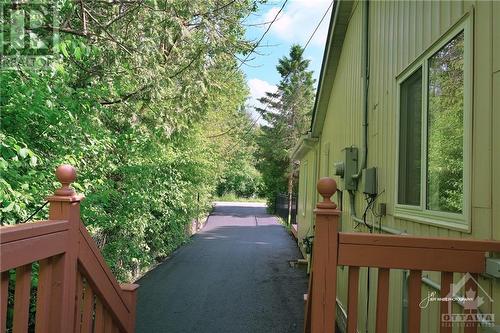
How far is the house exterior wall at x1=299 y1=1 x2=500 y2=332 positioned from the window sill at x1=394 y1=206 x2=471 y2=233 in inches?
1.1

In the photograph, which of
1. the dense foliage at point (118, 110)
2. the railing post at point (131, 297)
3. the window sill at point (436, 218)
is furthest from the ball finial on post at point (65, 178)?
the window sill at point (436, 218)

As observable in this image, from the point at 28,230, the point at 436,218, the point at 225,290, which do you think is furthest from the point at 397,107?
the point at 225,290

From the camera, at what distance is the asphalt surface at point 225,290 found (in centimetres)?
657

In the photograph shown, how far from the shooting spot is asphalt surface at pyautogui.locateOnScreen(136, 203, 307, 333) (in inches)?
259

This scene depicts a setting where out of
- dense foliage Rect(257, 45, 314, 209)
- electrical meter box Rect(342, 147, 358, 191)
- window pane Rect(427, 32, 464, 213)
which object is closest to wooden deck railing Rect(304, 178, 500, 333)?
window pane Rect(427, 32, 464, 213)

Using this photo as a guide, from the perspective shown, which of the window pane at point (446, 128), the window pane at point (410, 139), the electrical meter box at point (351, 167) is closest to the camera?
the window pane at point (446, 128)

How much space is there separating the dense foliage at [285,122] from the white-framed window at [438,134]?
23921 mm

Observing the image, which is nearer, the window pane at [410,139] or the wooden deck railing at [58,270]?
the wooden deck railing at [58,270]

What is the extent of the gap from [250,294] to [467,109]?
6.65 meters

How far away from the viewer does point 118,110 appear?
292 inches

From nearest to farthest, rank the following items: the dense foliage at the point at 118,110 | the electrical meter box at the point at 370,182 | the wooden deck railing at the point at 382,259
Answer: the wooden deck railing at the point at 382,259 < the dense foliage at the point at 118,110 < the electrical meter box at the point at 370,182

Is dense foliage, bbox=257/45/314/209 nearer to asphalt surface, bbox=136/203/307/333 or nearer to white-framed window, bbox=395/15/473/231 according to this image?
asphalt surface, bbox=136/203/307/333

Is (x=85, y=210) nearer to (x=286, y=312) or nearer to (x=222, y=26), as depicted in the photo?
(x=286, y=312)

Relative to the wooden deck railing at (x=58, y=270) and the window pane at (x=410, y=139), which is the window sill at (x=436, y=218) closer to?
the window pane at (x=410, y=139)
